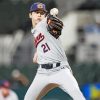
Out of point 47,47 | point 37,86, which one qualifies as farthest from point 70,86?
point 47,47

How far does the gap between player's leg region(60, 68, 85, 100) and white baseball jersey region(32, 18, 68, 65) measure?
25 cm

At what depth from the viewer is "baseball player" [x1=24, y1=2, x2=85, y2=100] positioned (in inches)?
367

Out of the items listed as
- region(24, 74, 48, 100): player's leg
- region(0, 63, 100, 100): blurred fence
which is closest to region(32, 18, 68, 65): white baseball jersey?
region(24, 74, 48, 100): player's leg

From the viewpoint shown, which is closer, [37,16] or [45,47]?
[45,47]

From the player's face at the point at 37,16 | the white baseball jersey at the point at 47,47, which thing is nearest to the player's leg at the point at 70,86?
the white baseball jersey at the point at 47,47

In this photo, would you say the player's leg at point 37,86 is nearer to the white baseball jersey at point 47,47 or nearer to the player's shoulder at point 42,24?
the white baseball jersey at point 47,47

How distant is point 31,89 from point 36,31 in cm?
87

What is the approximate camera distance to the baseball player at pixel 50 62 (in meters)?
9.31

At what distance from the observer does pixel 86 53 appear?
30.7 m

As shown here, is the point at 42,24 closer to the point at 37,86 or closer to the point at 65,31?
the point at 37,86

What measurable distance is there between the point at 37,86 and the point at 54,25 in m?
0.95

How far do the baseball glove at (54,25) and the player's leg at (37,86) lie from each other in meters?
0.67

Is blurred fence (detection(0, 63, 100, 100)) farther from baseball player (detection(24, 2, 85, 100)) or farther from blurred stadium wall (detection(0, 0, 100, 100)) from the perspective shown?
baseball player (detection(24, 2, 85, 100))

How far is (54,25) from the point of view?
9266mm
